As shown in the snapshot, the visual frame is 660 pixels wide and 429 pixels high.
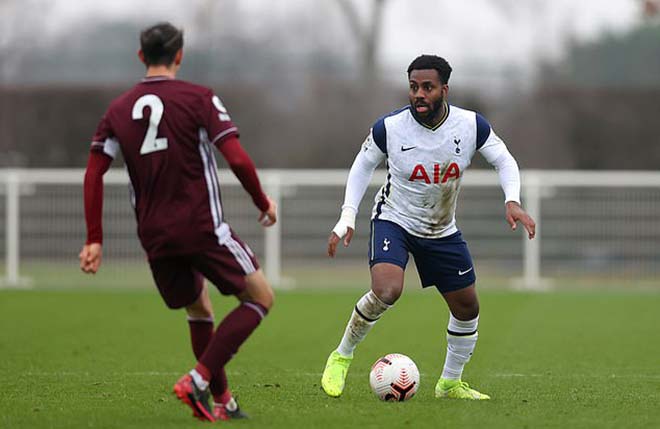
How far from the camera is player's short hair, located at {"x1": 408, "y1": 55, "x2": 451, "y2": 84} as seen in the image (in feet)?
28.3

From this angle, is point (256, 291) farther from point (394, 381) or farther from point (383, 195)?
point (383, 195)

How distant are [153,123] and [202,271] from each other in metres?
0.89

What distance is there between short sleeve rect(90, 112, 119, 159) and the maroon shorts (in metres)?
0.69

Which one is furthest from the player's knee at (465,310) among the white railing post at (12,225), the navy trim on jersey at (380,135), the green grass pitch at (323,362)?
the white railing post at (12,225)

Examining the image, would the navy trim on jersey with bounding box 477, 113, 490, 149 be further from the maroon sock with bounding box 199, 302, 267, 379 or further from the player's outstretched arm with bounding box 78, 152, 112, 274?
the player's outstretched arm with bounding box 78, 152, 112, 274

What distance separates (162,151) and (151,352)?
547cm

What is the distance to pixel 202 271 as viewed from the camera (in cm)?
734

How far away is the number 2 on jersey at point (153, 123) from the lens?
281 inches

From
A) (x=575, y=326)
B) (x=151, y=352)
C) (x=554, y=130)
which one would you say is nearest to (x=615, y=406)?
(x=151, y=352)

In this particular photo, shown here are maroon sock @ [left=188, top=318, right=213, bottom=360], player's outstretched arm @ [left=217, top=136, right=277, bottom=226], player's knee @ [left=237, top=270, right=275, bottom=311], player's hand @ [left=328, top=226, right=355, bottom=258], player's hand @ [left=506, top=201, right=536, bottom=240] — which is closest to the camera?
player's outstretched arm @ [left=217, top=136, right=277, bottom=226]

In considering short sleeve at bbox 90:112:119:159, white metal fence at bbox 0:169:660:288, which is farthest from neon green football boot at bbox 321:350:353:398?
white metal fence at bbox 0:169:660:288

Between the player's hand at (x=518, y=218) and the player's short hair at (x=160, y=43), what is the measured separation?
2.42 meters

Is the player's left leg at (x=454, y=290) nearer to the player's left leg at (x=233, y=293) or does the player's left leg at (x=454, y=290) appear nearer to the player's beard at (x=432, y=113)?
the player's beard at (x=432, y=113)

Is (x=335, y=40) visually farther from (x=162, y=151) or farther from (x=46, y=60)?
(x=162, y=151)
